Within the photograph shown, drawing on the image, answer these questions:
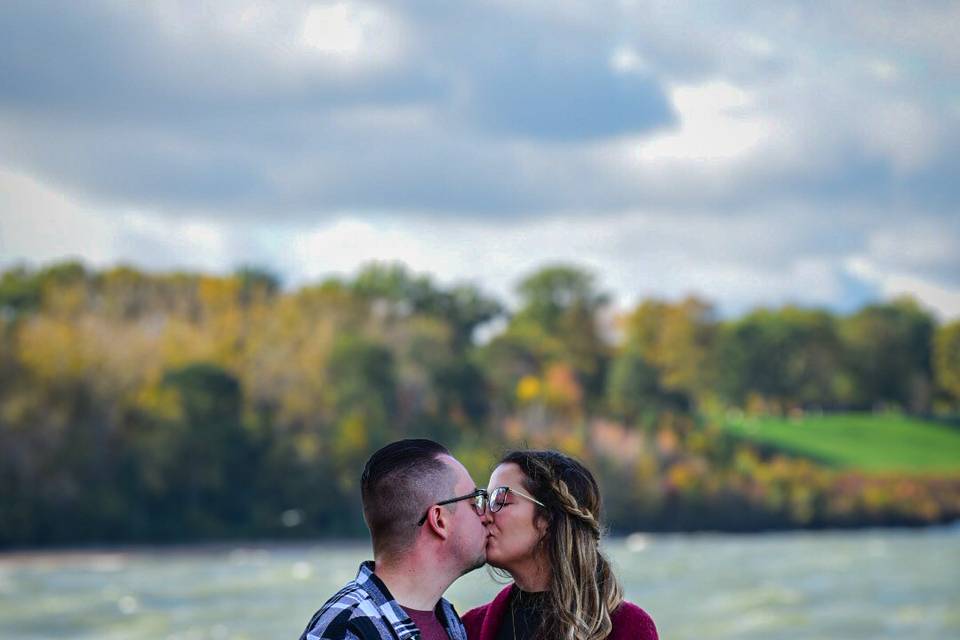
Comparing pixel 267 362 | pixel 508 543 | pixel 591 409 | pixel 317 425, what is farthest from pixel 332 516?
pixel 508 543

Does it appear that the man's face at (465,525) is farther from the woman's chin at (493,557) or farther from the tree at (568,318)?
the tree at (568,318)

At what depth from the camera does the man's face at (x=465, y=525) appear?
2889 millimetres

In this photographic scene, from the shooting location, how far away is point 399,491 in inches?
111

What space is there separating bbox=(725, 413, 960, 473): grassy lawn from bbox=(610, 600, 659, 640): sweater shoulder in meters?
73.0

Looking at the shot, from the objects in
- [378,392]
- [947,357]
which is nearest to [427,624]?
[378,392]

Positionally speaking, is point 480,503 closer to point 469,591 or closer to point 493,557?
point 493,557

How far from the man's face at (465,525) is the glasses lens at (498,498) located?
0.54ft

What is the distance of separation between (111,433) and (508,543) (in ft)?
172

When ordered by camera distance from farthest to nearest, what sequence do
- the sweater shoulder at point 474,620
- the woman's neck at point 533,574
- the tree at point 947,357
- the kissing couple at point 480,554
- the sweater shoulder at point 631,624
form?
1. the tree at point 947,357
2. the sweater shoulder at point 474,620
3. the woman's neck at point 533,574
4. the sweater shoulder at point 631,624
5. the kissing couple at point 480,554

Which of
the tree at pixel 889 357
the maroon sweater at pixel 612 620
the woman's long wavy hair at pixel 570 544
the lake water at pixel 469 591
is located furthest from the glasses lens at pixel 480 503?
the tree at pixel 889 357

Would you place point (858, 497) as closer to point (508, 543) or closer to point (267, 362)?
point (267, 362)

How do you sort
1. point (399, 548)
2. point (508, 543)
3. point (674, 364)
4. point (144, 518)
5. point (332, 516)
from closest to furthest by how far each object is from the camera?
point (399, 548) → point (508, 543) → point (144, 518) → point (332, 516) → point (674, 364)

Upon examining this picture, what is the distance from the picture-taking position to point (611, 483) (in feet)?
215

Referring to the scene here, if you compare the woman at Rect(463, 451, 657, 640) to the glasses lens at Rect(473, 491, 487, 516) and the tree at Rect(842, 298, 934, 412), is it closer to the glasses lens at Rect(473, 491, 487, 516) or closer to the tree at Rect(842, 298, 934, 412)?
the glasses lens at Rect(473, 491, 487, 516)
